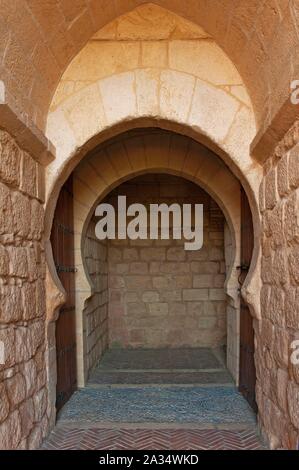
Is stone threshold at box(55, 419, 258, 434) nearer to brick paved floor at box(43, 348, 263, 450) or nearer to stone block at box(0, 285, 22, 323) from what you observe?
brick paved floor at box(43, 348, 263, 450)

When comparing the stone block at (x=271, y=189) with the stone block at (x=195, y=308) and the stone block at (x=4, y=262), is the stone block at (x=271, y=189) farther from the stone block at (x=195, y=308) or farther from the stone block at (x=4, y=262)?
the stone block at (x=195, y=308)

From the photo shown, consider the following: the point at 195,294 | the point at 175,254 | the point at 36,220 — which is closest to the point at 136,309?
the point at 195,294

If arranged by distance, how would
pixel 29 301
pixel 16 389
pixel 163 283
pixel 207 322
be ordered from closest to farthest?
pixel 16 389 < pixel 29 301 < pixel 207 322 < pixel 163 283

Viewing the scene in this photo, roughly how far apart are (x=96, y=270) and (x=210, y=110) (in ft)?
11.5

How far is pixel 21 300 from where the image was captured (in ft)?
9.07

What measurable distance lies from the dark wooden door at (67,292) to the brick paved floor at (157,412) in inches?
9.4

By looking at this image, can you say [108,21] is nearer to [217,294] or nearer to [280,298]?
[280,298]

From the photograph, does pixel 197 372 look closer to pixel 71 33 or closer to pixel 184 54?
pixel 184 54

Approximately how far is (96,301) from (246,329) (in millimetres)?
2628

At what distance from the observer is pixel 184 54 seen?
337cm

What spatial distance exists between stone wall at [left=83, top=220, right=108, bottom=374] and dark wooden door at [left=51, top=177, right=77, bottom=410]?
1.71 ft

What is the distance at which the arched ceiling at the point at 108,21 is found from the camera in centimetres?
240

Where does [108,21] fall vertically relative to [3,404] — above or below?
above

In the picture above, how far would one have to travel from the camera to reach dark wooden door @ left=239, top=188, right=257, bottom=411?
3975 millimetres
